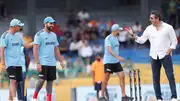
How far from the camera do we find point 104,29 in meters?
29.1

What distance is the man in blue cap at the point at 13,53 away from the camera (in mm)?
14250

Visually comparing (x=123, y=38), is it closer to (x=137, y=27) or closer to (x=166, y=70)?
(x=137, y=27)

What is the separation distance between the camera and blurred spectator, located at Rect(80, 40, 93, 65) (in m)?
26.9

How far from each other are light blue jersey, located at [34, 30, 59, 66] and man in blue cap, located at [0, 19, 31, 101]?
45cm

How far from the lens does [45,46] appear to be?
46.9 ft

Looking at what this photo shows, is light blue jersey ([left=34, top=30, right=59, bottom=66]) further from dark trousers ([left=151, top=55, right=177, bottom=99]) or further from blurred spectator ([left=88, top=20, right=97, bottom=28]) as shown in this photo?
blurred spectator ([left=88, top=20, right=97, bottom=28])

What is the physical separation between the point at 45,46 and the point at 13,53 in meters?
0.72

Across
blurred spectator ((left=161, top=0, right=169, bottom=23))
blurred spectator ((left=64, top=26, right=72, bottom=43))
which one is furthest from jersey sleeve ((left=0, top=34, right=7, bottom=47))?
blurred spectator ((left=161, top=0, right=169, bottom=23))

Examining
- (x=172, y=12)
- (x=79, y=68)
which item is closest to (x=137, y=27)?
(x=172, y=12)

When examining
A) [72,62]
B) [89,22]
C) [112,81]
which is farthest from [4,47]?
[89,22]

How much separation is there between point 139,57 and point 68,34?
3.75 m

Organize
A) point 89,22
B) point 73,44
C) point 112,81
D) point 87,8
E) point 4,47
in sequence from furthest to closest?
point 87,8, point 89,22, point 73,44, point 112,81, point 4,47

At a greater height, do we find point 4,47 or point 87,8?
point 87,8

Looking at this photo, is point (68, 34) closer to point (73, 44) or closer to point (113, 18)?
point (73, 44)
